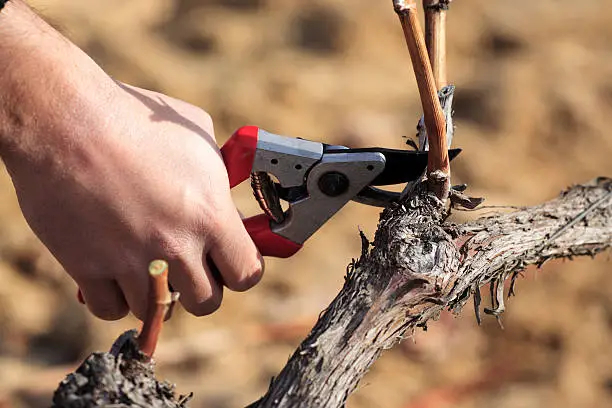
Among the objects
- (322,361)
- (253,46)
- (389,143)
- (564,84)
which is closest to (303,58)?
(253,46)

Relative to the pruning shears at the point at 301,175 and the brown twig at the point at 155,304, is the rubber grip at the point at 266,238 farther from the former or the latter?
the brown twig at the point at 155,304

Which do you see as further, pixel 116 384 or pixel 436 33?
pixel 436 33

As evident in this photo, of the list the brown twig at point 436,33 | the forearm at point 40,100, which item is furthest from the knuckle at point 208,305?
the brown twig at point 436,33

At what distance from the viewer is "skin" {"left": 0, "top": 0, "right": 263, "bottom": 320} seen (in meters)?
1.39

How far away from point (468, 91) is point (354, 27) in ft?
2.88

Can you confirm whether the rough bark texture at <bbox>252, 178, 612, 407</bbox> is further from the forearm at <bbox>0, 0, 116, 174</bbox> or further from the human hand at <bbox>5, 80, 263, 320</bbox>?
the forearm at <bbox>0, 0, 116, 174</bbox>

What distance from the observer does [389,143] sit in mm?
4504

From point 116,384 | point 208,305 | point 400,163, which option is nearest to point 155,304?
point 116,384

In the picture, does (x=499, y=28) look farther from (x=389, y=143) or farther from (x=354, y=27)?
(x=389, y=143)

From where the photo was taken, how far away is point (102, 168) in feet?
4.58

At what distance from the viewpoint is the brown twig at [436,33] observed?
5.58 feet

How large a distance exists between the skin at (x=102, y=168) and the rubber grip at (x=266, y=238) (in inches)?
5.8

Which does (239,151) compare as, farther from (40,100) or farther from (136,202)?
(40,100)

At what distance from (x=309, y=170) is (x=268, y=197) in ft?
0.36
